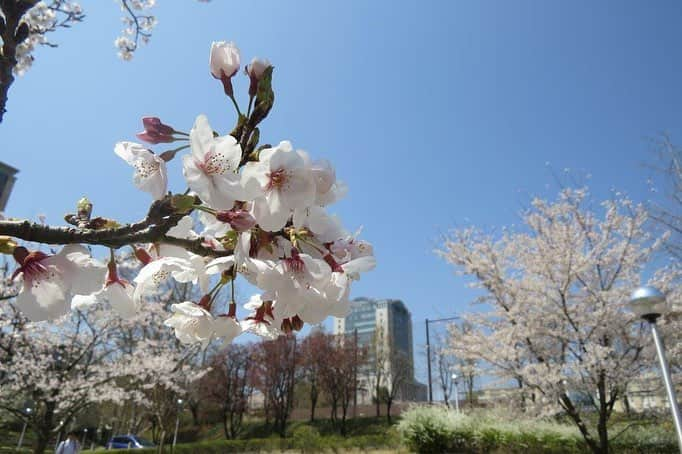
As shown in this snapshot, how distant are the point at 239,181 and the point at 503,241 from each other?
1169 cm

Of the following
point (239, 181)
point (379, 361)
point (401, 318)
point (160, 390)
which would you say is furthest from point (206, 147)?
point (401, 318)

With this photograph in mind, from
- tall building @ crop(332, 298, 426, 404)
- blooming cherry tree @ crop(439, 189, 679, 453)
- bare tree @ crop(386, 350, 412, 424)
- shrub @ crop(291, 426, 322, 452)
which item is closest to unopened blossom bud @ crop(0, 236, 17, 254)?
blooming cherry tree @ crop(439, 189, 679, 453)

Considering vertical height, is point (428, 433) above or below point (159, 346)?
below

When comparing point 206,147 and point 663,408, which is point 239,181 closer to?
point 206,147

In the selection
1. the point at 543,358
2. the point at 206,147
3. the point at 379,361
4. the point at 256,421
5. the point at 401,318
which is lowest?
the point at 256,421

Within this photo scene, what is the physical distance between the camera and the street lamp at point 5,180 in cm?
3083

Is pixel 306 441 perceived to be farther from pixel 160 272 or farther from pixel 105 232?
pixel 105 232

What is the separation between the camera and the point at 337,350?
93.9 feet

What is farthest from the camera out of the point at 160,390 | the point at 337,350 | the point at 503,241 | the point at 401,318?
the point at 401,318

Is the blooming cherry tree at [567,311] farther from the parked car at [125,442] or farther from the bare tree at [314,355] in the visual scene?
the bare tree at [314,355]

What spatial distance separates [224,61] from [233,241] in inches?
16.1

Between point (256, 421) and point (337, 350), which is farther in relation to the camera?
point (256, 421)

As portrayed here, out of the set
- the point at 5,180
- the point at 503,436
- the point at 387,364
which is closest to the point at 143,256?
the point at 503,436

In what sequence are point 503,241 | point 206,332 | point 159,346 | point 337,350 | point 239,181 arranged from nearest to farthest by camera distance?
point 239,181 → point 206,332 → point 503,241 → point 159,346 → point 337,350
